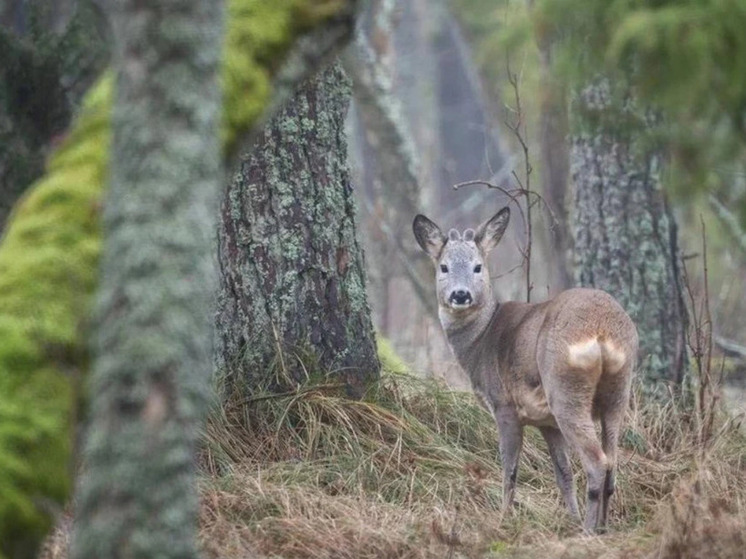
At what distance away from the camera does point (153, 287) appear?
11.3 feet

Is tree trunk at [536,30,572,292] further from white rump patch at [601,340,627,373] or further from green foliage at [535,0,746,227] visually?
green foliage at [535,0,746,227]

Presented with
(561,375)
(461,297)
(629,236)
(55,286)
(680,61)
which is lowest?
(561,375)

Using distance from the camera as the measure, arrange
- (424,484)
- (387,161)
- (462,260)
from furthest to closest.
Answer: (387,161)
(462,260)
(424,484)

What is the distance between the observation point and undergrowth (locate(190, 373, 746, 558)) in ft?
16.6

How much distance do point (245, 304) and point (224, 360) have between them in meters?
0.29

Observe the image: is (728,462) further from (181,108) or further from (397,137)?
(397,137)

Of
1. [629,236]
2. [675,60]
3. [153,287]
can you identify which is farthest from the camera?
[629,236]

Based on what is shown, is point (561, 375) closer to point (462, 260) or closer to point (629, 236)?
point (462, 260)

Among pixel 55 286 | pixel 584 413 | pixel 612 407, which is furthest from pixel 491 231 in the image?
pixel 55 286

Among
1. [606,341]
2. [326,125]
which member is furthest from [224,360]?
[606,341]

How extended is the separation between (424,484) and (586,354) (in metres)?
0.93

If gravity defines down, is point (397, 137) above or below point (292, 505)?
above

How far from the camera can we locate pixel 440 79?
42.0 meters

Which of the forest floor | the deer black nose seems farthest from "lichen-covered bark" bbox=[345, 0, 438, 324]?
the forest floor
